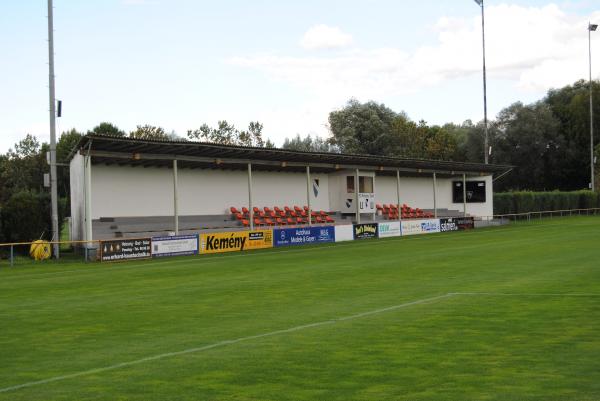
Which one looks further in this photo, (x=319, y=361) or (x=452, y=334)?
(x=452, y=334)

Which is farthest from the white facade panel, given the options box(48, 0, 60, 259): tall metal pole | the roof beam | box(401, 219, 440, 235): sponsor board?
box(401, 219, 440, 235): sponsor board

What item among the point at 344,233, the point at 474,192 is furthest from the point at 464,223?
the point at 344,233

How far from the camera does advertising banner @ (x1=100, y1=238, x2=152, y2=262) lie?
30.2 meters

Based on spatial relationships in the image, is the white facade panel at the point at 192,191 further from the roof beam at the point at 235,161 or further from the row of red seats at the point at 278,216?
the roof beam at the point at 235,161

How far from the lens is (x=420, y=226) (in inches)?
1953

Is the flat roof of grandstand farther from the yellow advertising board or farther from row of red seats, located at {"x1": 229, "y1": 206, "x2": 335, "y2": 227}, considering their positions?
the yellow advertising board

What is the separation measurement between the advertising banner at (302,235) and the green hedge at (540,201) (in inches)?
1290

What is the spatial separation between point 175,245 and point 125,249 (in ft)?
8.83

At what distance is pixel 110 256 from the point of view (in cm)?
3027

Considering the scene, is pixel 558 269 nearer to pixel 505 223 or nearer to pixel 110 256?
pixel 110 256

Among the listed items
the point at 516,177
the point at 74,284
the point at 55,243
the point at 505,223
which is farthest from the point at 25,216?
the point at 516,177

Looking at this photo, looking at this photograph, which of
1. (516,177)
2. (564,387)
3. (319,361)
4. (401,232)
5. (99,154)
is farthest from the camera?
(516,177)

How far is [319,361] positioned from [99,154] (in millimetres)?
25742

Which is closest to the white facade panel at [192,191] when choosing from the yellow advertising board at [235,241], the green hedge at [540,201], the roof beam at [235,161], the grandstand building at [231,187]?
the grandstand building at [231,187]
